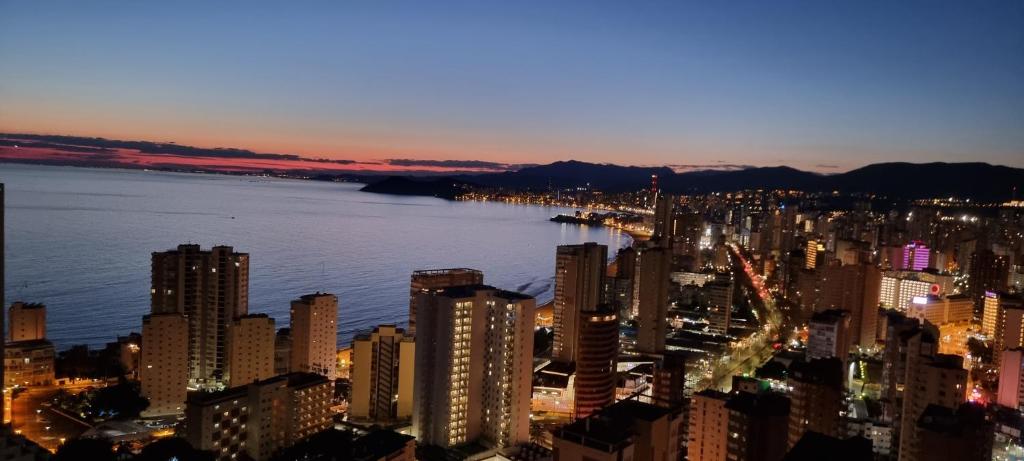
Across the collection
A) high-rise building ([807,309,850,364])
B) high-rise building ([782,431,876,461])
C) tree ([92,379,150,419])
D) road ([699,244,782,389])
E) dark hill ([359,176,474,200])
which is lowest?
road ([699,244,782,389])

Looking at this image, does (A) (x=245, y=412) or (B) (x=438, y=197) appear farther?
(B) (x=438, y=197)

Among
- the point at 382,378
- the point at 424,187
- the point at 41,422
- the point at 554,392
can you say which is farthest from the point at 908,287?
the point at 424,187

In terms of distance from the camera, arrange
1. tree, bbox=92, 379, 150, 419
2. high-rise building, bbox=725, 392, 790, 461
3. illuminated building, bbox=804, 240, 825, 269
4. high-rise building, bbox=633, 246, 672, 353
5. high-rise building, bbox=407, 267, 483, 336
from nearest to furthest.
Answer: high-rise building, bbox=725, 392, 790, 461 → tree, bbox=92, 379, 150, 419 → high-rise building, bbox=407, 267, 483, 336 → high-rise building, bbox=633, 246, 672, 353 → illuminated building, bbox=804, 240, 825, 269

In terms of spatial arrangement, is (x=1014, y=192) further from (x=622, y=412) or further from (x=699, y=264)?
(x=622, y=412)

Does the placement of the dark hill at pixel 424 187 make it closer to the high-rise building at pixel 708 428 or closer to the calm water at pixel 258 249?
the calm water at pixel 258 249

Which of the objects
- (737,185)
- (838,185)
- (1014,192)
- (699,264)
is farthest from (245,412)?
(737,185)

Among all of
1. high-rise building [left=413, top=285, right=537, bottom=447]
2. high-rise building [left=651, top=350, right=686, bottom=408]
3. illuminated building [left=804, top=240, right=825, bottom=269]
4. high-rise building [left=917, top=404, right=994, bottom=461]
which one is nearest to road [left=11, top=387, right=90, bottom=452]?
high-rise building [left=413, top=285, right=537, bottom=447]

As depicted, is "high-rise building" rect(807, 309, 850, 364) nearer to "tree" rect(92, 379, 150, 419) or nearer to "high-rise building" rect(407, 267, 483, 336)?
"high-rise building" rect(407, 267, 483, 336)

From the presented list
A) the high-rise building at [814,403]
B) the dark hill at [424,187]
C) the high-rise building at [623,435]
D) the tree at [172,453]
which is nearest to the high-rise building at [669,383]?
the high-rise building at [814,403]
